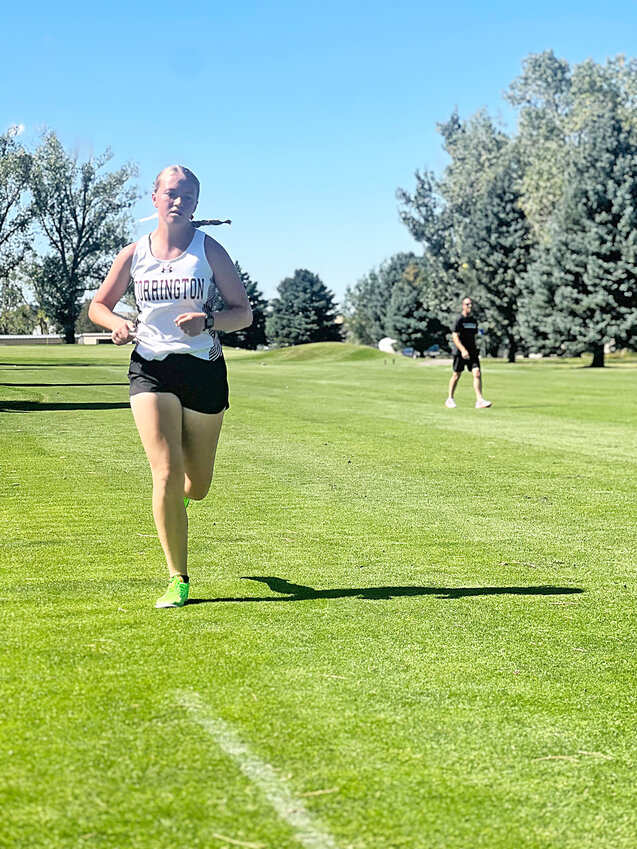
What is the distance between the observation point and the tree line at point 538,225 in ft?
191

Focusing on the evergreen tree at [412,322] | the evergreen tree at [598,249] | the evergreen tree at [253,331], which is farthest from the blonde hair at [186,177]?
the evergreen tree at [253,331]

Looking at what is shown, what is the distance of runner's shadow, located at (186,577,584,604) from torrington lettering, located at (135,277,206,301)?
170 centimetres

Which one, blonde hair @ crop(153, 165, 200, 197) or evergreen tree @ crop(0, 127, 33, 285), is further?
evergreen tree @ crop(0, 127, 33, 285)

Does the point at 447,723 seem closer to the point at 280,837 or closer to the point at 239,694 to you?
the point at 239,694

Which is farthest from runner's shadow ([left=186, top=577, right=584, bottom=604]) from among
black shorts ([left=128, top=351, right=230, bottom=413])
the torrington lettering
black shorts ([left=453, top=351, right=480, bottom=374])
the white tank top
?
black shorts ([left=453, top=351, right=480, bottom=374])

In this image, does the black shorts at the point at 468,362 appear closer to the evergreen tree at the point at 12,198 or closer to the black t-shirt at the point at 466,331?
the black t-shirt at the point at 466,331

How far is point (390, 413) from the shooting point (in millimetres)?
21562

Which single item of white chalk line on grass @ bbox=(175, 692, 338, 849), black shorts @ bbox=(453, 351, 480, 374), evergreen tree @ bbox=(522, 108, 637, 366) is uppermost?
evergreen tree @ bbox=(522, 108, 637, 366)

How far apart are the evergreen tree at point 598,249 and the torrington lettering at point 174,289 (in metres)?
54.1

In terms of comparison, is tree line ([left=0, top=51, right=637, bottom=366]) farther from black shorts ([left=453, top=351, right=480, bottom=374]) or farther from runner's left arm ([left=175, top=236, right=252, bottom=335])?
runner's left arm ([left=175, top=236, right=252, bottom=335])

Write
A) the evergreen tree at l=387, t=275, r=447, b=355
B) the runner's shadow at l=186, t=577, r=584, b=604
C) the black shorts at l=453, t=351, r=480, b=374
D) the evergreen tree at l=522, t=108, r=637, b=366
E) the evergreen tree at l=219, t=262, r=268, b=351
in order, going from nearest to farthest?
the runner's shadow at l=186, t=577, r=584, b=604 < the black shorts at l=453, t=351, r=480, b=374 < the evergreen tree at l=522, t=108, r=637, b=366 < the evergreen tree at l=387, t=275, r=447, b=355 < the evergreen tree at l=219, t=262, r=268, b=351

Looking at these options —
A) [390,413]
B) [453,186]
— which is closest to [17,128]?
[453,186]

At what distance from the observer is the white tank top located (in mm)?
5855

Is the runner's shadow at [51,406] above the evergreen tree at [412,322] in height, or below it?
below
